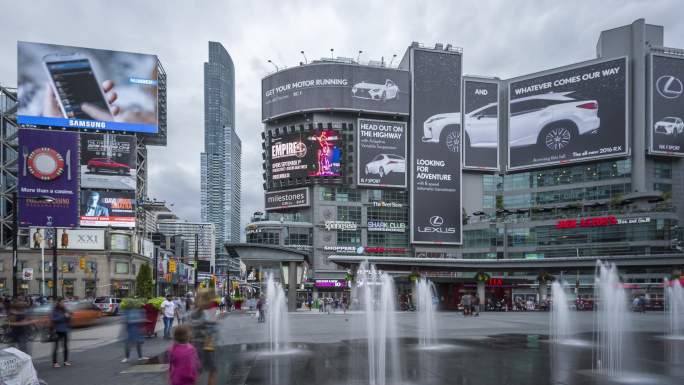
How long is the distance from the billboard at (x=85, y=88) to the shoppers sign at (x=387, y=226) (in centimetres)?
4068

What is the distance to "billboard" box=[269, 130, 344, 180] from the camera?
87625mm

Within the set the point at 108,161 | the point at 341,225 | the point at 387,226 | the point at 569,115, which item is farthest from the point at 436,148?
the point at 108,161

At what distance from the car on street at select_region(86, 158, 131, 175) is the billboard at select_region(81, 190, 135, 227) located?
3.34 metres

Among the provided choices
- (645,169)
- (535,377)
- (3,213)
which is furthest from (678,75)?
(3,213)

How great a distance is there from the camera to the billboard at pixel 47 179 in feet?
84.9

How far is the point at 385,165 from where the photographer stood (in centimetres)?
8969

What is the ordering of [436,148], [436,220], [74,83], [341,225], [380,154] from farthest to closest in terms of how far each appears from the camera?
1. [436,148]
2. [436,220]
3. [380,154]
4. [341,225]
5. [74,83]

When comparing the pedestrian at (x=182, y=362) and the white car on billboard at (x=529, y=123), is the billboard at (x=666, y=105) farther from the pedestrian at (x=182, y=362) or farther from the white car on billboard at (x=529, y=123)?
the pedestrian at (x=182, y=362)

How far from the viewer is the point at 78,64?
83562mm

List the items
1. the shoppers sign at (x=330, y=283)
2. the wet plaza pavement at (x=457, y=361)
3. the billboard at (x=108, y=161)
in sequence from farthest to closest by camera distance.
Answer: the shoppers sign at (x=330, y=283) < the billboard at (x=108, y=161) < the wet plaza pavement at (x=457, y=361)

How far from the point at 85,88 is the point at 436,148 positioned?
60207 mm

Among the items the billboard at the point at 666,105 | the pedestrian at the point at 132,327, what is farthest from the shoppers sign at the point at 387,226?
the pedestrian at the point at 132,327

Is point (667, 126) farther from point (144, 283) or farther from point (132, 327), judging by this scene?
point (132, 327)

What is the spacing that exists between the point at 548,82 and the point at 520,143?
472 inches
